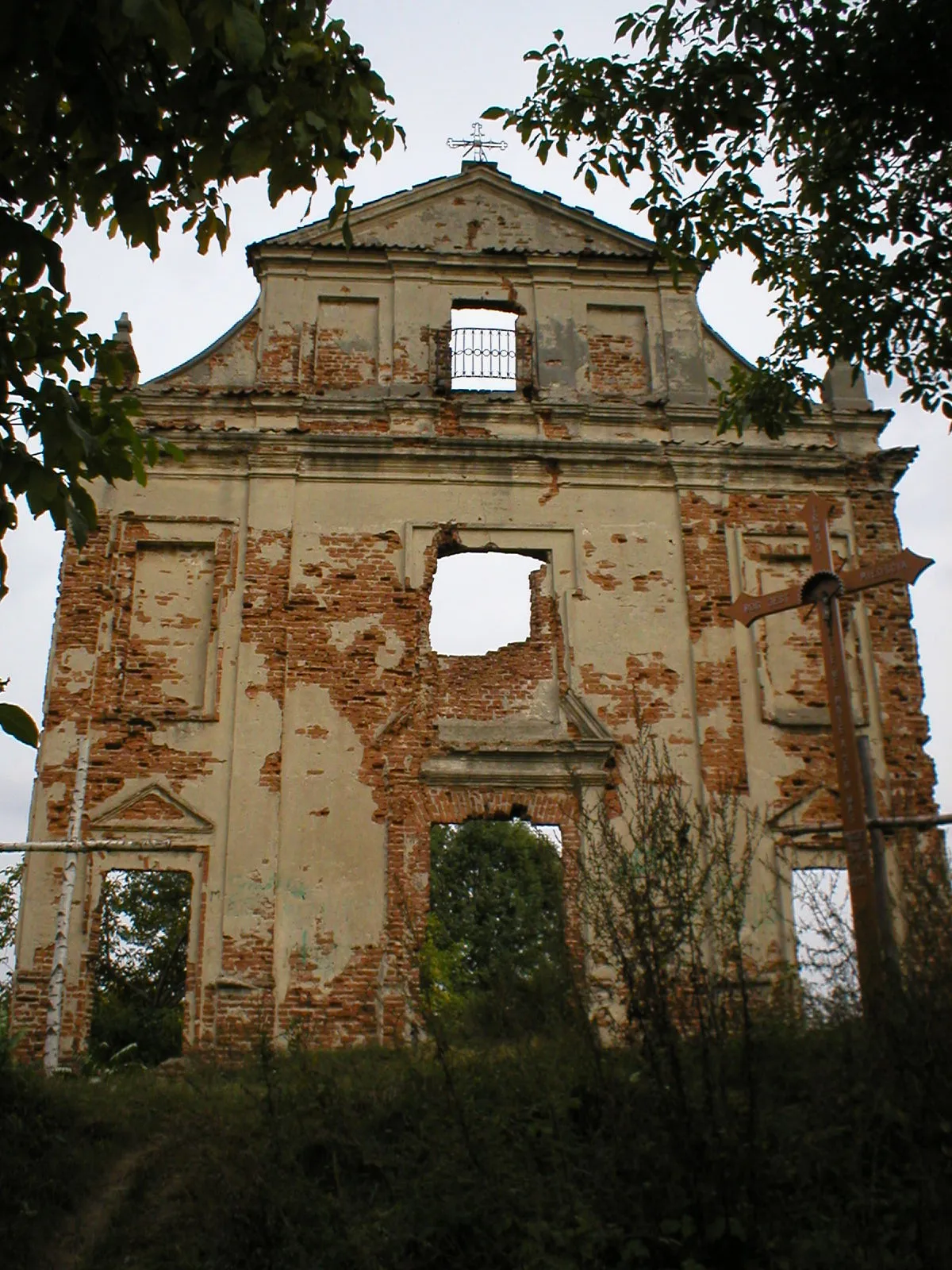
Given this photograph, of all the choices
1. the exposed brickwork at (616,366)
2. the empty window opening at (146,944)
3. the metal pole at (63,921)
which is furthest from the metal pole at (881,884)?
the empty window opening at (146,944)

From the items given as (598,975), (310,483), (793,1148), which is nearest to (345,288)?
(310,483)

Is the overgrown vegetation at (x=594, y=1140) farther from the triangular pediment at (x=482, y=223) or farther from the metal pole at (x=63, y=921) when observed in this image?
the triangular pediment at (x=482, y=223)

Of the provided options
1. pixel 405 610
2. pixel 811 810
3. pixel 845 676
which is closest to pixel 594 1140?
pixel 845 676

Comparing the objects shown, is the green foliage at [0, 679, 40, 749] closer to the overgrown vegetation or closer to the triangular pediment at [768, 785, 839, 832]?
the overgrown vegetation

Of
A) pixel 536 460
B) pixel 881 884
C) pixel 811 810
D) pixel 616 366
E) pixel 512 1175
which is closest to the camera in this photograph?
pixel 512 1175

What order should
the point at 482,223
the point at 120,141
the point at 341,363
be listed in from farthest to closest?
the point at 482,223
the point at 341,363
the point at 120,141

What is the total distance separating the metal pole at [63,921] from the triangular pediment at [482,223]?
20.9 feet

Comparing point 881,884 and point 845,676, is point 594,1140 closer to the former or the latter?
point 881,884

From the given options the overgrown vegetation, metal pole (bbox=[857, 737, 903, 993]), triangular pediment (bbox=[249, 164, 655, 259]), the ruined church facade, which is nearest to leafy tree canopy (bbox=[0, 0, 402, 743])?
the overgrown vegetation

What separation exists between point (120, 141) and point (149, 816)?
8.03 m

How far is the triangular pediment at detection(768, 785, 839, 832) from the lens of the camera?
1184cm

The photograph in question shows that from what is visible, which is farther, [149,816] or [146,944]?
[146,944]

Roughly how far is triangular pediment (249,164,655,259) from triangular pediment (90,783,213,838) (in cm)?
633

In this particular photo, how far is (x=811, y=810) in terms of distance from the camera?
39.1 feet
